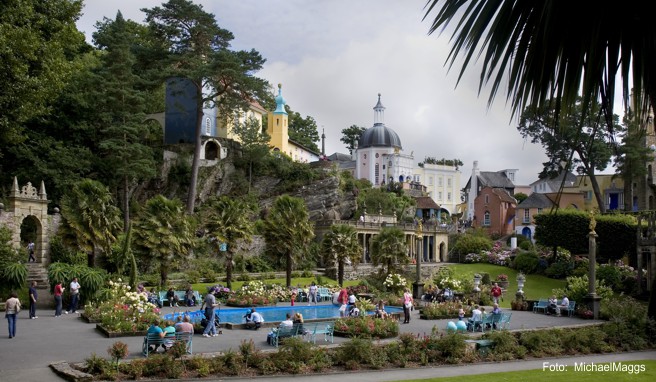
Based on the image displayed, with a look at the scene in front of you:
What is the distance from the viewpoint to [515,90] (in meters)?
4.76

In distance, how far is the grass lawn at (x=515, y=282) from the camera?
42.7 meters

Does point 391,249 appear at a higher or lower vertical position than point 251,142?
lower

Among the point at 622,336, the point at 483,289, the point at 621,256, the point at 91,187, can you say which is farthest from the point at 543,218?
the point at 91,187

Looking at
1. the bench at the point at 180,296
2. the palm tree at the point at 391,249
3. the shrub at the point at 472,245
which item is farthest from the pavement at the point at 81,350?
the shrub at the point at 472,245

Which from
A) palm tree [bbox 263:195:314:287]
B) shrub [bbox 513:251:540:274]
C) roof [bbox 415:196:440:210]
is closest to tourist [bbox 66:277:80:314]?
palm tree [bbox 263:195:314:287]

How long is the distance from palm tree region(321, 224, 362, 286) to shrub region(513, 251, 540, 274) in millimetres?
18182

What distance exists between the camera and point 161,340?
16.9 metres

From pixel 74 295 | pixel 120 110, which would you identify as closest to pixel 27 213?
pixel 74 295

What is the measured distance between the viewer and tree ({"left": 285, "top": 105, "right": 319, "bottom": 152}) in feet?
325

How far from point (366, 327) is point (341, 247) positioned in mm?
20322

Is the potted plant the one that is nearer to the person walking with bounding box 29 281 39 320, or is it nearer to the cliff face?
the cliff face

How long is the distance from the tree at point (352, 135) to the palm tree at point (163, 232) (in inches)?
3708

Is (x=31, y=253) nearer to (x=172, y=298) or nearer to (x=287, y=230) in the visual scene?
(x=172, y=298)

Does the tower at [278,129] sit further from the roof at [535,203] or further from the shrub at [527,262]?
the shrub at [527,262]
